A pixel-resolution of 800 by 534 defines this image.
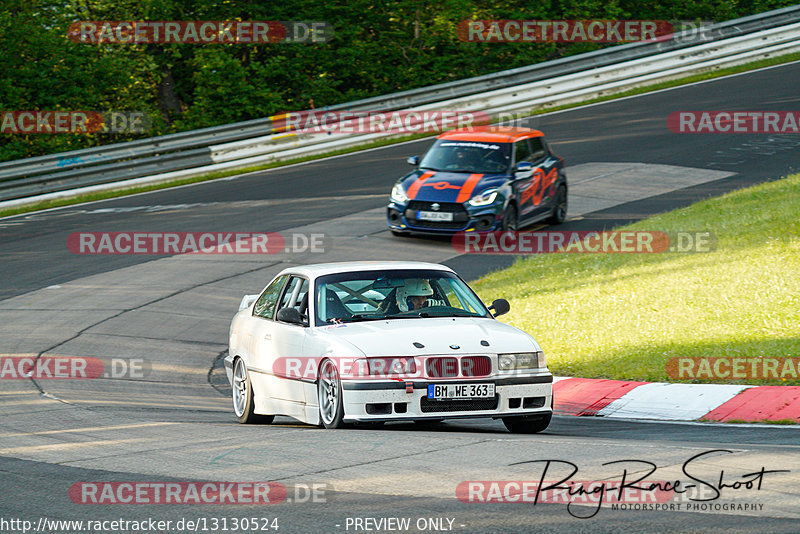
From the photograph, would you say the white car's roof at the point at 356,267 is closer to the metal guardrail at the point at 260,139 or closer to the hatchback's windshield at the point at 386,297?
the hatchback's windshield at the point at 386,297

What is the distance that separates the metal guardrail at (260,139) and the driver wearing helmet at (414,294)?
17420 mm

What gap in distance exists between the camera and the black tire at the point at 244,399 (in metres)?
9.59

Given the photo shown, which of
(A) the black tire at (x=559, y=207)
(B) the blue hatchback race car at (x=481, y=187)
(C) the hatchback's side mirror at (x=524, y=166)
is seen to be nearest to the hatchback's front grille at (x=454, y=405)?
(B) the blue hatchback race car at (x=481, y=187)

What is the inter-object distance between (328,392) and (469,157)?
1185 centimetres

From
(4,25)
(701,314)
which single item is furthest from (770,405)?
(4,25)

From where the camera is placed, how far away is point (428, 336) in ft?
27.2

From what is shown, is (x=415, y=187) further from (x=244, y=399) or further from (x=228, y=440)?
(x=228, y=440)

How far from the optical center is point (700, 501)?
5.80 meters

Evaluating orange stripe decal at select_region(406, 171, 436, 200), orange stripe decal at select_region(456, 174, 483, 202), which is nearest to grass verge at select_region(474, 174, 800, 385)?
orange stripe decal at select_region(456, 174, 483, 202)

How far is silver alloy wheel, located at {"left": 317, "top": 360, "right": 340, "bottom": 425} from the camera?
819 cm

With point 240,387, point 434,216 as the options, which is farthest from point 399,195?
point 240,387

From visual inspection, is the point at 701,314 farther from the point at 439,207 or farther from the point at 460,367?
the point at 439,207

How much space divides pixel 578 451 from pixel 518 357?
1.42m

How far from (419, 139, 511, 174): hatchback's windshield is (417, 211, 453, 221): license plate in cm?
118
